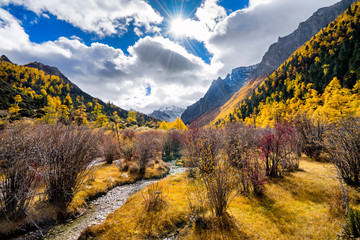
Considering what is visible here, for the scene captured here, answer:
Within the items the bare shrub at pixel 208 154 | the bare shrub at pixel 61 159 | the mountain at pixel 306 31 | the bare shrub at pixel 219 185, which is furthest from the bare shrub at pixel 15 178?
the mountain at pixel 306 31

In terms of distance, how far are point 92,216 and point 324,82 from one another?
75.2m

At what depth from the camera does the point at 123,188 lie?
13578 mm

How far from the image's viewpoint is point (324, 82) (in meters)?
50.8

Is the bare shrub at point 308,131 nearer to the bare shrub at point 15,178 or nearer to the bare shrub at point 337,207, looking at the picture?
the bare shrub at point 337,207

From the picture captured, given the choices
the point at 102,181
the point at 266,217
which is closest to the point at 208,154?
the point at 266,217

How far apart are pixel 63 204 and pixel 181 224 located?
6.95 meters

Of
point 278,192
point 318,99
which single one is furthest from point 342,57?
point 278,192

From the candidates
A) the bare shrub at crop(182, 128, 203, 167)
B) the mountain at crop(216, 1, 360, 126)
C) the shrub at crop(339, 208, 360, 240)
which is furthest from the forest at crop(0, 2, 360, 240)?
the mountain at crop(216, 1, 360, 126)

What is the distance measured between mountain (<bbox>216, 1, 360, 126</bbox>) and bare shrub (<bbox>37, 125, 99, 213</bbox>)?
83.9 feet

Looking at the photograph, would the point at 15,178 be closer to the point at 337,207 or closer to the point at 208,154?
the point at 208,154

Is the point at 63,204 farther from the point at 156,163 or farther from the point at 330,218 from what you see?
the point at 156,163

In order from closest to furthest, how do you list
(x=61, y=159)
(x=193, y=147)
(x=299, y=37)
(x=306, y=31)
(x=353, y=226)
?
(x=353, y=226) → (x=61, y=159) → (x=193, y=147) → (x=306, y=31) → (x=299, y=37)

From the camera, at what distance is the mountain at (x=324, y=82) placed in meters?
30.1

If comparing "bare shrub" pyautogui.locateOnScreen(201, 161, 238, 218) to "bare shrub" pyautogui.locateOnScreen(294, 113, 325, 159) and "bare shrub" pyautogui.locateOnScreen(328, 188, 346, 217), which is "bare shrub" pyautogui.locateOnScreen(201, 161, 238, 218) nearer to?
"bare shrub" pyautogui.locateOnScreen(328, 188, 346, 217)
